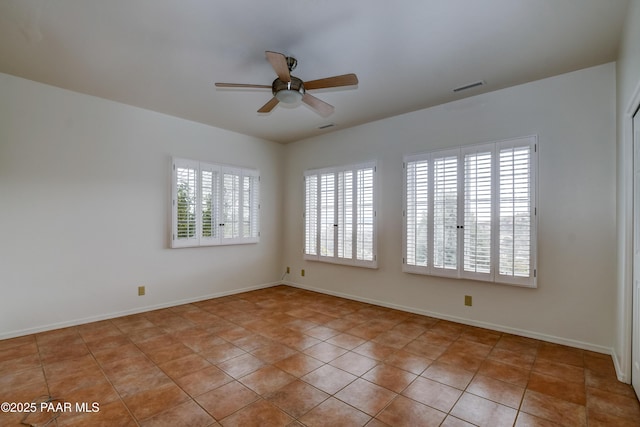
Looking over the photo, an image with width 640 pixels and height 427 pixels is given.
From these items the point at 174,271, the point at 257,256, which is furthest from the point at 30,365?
the point at 257,256

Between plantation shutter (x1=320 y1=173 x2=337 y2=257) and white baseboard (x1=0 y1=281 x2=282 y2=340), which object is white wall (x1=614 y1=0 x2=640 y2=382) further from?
white baseboard (x1=0 y1=281 x2=282 y2=340)

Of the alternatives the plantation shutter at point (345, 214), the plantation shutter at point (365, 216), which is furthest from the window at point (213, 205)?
the plantation shutter at point (365, 216)

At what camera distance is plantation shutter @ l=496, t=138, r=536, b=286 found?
3.27 metres

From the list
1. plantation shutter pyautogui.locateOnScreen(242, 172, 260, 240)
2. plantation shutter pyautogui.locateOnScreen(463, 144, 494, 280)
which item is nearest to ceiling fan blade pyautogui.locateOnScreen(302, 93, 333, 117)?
plantation shutter pyautogui.locateOnScreen(463, 144, 494, 280)

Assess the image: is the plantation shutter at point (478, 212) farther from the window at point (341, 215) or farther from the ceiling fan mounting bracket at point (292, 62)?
the ceiling fan mounting bracket at point (292, 62)

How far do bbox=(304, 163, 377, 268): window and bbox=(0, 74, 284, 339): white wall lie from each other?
63.5 inches

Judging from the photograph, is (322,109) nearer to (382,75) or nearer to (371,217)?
(382,75)

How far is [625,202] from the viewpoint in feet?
8.04

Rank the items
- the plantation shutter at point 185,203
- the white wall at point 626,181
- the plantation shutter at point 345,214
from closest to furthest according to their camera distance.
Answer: the white wall at point 626,181, the plantation shutter at point 185,203, the plantation shutter at point 345,214

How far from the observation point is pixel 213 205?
4.91 m

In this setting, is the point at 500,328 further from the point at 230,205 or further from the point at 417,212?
the point at 230,205

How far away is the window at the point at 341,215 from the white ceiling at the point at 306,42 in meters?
1.48

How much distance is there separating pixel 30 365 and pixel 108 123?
279 centimetres

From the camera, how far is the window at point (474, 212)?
10.9ft
